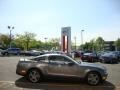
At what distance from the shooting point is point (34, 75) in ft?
Answer: 42.8

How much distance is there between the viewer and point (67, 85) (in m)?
12.6

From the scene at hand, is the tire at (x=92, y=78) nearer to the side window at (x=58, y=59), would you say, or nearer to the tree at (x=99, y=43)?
the side window at (x=58, y=59)

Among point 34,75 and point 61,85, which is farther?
point 34,75

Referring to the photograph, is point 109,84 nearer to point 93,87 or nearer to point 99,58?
point 93,87

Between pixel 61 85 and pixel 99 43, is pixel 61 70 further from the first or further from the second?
pixel 99 43

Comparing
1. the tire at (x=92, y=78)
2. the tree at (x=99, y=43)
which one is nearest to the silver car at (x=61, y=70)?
the tire at (x=92, y=78)

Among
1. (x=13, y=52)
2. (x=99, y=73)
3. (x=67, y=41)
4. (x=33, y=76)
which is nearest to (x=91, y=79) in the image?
(x=99, y=73)

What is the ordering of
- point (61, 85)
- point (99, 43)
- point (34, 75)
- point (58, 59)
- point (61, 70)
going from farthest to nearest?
point (99, 43), point (58, 59), point (34, 75), point (61, 70), point (61, 85)

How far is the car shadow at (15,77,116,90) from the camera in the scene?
12.0 metres

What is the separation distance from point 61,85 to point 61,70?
0.77 meters

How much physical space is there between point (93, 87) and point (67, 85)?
4.15 ft

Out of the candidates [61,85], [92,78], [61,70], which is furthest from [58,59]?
[92,78]

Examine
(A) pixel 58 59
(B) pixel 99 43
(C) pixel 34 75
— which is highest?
(B) pixel 99 43

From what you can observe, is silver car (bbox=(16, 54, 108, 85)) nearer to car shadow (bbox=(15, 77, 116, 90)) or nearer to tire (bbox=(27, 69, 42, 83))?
tire (bbox=(27, 69, 42, 83))
